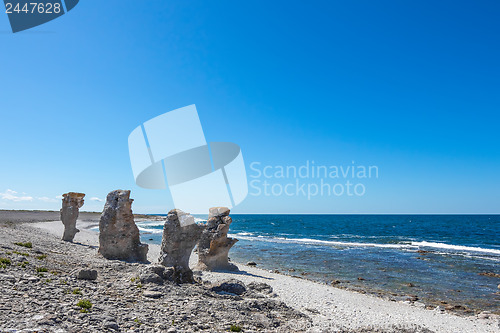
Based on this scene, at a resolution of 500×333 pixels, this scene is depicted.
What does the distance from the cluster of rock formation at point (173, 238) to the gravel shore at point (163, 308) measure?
2072mm

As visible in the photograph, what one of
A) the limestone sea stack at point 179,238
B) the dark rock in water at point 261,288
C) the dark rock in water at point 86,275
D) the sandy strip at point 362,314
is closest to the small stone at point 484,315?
the sandy strip at point 362,314

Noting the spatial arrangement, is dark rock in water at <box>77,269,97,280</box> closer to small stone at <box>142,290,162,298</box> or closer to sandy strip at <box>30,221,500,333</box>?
small stone at <box>142,290,162,298</box>

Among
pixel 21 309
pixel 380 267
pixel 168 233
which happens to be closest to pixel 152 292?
pixel 21 309

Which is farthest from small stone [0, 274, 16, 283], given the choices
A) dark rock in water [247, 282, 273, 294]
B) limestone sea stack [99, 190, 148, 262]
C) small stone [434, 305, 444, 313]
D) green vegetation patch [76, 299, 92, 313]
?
small stone [434, 305, 444, 313]

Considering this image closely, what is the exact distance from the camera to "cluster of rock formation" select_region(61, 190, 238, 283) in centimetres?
1612

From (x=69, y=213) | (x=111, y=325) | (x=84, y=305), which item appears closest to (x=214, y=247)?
(x=84, y=305)

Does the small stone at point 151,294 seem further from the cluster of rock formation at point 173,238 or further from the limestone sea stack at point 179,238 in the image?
the limestone sea stack at point 179,238

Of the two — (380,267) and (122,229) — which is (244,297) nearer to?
(122,229)

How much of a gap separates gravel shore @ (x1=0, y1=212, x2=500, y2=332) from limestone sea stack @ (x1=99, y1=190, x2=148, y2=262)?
4867mm

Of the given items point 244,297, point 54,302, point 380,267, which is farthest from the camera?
point 380,267

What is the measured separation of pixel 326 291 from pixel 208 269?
7.58m

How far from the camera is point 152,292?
10312 mm

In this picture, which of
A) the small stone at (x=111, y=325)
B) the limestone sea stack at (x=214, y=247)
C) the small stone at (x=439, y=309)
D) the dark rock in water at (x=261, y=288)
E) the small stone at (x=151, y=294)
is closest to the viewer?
the small stone at (x=111, y=325)

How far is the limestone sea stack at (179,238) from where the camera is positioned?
632 inches
